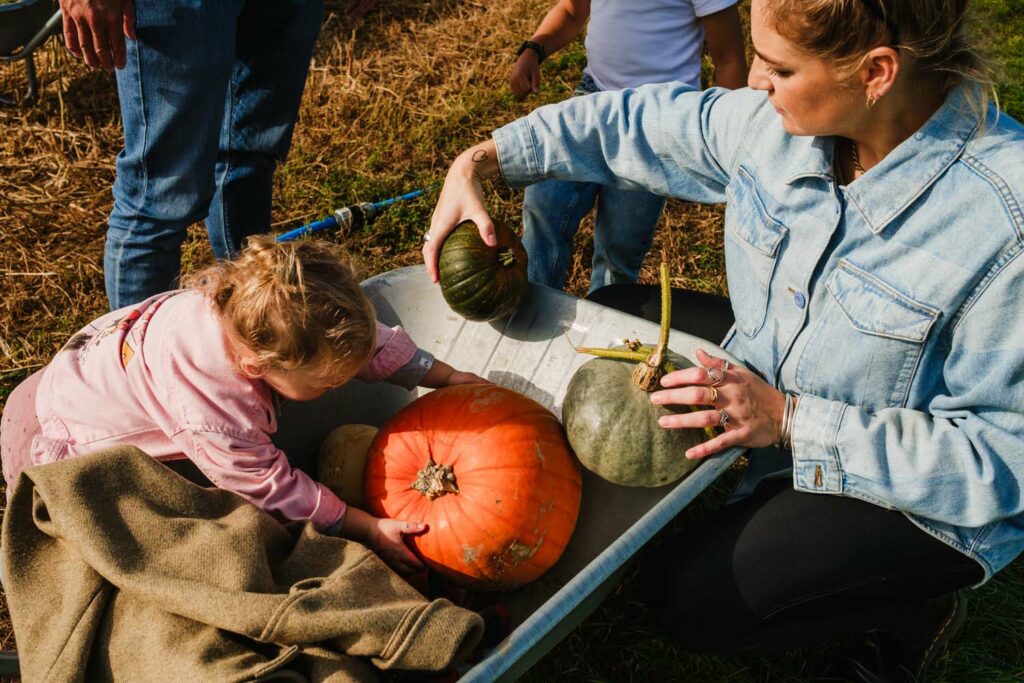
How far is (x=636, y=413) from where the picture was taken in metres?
2.04

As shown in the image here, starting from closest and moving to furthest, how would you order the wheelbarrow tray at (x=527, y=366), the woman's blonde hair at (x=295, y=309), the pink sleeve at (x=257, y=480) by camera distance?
the woman's blonde hair at (x=295, y=309)
the pink sleeve at (x=257, y=480)
the wheelbarrow tray at (x=527, y=366)

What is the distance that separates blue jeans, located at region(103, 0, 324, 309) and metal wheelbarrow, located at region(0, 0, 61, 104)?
1874 mm

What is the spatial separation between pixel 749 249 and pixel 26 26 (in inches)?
156

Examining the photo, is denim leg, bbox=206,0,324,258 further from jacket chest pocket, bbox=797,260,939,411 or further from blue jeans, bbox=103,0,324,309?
jacket chest pocket, bbox=797,260,939,411

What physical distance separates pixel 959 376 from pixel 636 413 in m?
0.70

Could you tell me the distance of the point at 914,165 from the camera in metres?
1.94

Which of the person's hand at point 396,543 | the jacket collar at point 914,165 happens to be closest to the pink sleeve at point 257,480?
the person's hand at point 396,543

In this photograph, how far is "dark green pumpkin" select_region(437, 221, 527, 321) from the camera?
2.37 meters

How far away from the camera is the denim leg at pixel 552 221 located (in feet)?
10.8

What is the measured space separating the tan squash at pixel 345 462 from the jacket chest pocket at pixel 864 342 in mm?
1142

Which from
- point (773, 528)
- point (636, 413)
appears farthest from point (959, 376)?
point (636, 413)

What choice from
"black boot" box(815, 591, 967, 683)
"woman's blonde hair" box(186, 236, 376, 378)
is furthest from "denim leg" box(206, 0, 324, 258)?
"black boot" box(815, 591, 967, 683)

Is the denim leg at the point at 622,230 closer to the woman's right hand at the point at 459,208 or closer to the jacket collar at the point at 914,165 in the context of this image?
the woman's right hand at the point at 459,208

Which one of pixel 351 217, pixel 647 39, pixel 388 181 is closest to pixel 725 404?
pixel 647 39
